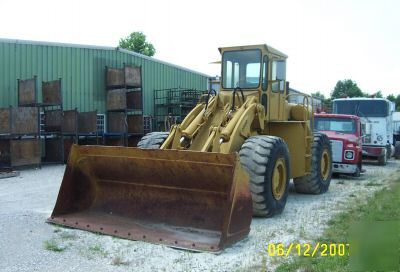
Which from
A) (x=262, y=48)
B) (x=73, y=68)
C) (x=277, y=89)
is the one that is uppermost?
(x=73, y=68)

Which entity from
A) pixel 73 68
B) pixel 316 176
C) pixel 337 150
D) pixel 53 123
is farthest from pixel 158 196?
pixel 73 68

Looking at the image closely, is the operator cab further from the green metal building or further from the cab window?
the green metal building

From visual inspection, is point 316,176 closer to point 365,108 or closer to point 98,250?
point 98,250

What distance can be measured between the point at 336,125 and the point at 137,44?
1482 inches

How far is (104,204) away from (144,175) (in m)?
0.86

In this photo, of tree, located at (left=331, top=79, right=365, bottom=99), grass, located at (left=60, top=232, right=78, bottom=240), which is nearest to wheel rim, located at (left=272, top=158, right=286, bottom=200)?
grass, located at (left=60, top=232, right=78, bottom=240)

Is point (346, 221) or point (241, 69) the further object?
point (241, 69)

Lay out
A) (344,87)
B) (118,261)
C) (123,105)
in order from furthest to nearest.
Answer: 1. (344,87)
2. (123,105)
3. (118,261)

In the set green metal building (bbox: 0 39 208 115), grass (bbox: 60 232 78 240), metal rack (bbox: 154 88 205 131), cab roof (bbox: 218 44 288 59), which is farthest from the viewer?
metal rack (bbox: 154 88 205 131)

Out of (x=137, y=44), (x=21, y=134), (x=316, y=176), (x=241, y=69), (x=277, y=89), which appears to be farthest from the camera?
(x=137, y=44)

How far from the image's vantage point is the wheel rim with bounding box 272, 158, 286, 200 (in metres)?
7.49

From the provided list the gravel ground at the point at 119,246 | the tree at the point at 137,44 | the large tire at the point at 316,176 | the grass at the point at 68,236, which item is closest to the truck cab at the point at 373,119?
the large tire at the point at 316,176

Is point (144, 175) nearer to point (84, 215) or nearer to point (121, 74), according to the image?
point (84, 215)

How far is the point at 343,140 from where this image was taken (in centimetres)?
1327
